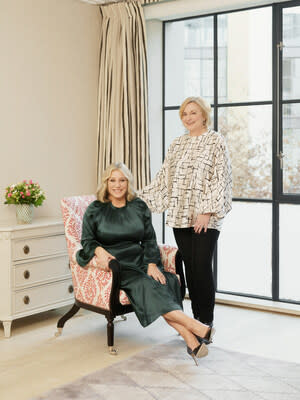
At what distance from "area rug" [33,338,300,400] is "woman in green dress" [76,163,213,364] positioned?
1.00 feet

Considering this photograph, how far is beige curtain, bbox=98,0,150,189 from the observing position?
4922 millimetres

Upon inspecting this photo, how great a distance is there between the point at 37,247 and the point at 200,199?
1300 mm

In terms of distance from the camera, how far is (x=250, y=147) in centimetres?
465

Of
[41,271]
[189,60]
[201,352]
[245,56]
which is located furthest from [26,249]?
[245,56]

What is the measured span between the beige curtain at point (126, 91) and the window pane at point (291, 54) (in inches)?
48.5

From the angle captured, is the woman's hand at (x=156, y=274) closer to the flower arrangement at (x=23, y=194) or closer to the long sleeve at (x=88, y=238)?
the long sleeve at (x=88, y=238)

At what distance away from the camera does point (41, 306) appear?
4.13 m

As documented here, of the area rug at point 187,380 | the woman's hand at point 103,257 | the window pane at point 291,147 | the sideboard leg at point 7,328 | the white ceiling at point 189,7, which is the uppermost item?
the white ceiling at point 189,7

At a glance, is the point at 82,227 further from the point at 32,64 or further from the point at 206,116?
the point at 32,64

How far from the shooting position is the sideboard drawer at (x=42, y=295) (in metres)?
3.97

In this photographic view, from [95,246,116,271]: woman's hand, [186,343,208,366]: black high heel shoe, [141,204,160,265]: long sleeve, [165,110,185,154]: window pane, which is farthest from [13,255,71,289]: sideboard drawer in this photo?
[165,110,185,154]: window pane

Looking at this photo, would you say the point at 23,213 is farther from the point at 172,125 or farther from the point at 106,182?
the point at 172,125

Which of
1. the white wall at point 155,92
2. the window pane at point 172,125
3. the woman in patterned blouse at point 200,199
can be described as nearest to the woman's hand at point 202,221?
the woman in patterned blouse at point 200,199

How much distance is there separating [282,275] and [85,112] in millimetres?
2254
